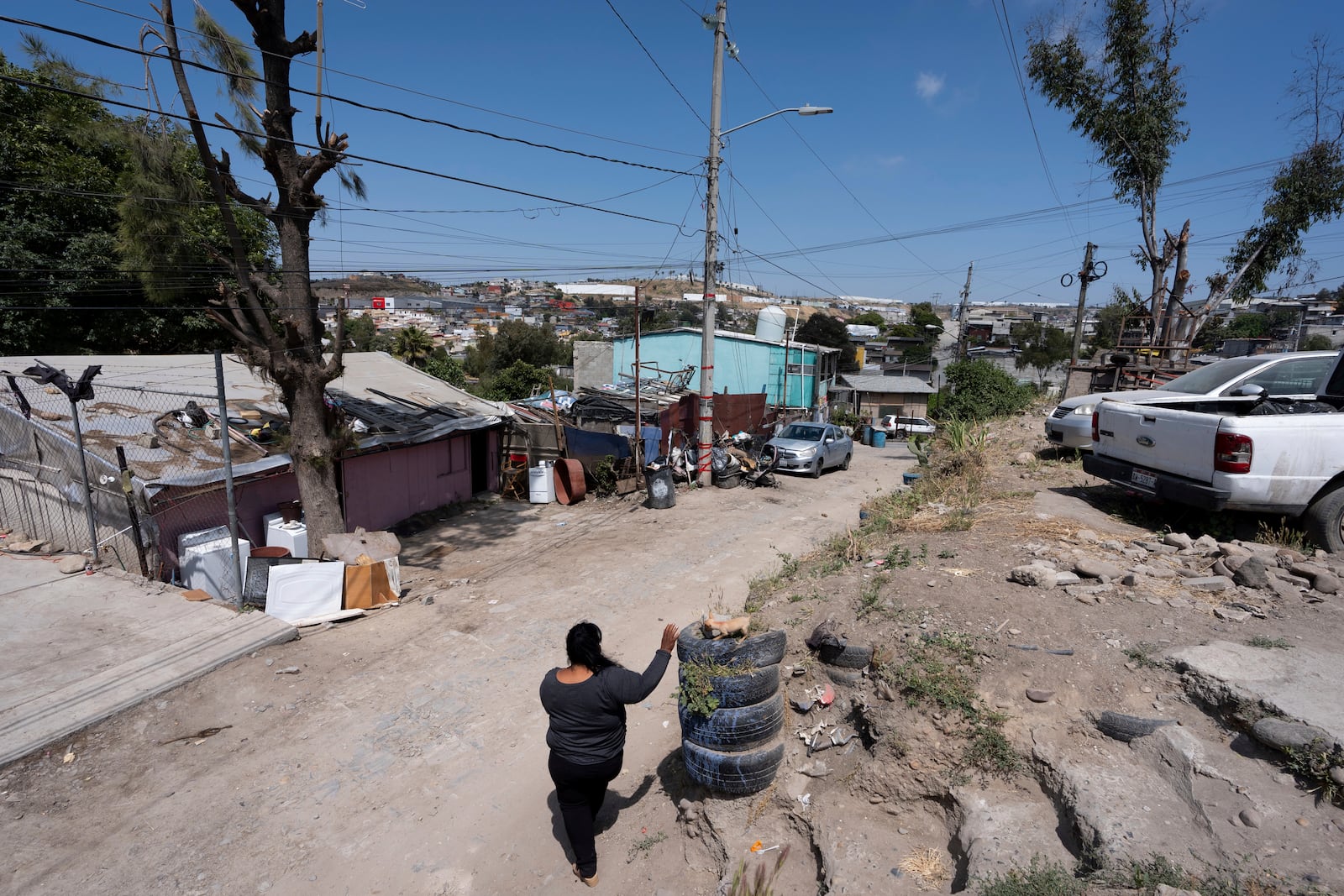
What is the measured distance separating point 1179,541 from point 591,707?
5.66 meters

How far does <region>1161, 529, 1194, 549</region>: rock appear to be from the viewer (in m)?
6.03

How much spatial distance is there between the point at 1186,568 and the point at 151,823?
321 inches

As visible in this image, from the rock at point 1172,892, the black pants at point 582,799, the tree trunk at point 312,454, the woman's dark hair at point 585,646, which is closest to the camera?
the rock at point 1172,892

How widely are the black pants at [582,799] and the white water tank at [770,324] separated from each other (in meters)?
29.9

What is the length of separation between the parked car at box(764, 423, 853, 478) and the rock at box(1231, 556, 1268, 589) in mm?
13279

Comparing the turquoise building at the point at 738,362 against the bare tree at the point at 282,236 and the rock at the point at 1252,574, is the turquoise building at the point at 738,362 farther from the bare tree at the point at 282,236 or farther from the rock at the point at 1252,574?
the rock at the point at 1252,574

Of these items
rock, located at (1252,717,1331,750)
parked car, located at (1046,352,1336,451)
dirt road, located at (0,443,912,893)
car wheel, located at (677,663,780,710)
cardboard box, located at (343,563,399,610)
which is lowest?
dirt road, located at (0,443,912,893)

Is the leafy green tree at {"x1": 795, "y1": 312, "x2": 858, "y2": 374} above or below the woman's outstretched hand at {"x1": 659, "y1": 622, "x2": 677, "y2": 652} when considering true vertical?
above

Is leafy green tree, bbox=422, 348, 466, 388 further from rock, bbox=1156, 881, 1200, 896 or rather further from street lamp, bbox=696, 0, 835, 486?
rock, bbox=1156, 881, 1200, 896

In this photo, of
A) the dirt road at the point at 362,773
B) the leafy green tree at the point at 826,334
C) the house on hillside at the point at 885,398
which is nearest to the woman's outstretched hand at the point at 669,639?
the dirt road at the point at 362,773

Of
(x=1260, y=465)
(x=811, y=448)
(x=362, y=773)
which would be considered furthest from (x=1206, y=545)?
(x=811, y=448)

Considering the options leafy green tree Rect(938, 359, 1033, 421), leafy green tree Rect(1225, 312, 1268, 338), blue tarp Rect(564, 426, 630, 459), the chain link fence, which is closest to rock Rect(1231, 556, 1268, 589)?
the chain link fence

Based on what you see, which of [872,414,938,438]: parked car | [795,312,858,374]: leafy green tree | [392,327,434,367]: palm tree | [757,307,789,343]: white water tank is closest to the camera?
[872,414,938,438]: parked car

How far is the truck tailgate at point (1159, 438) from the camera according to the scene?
19.8 ft
